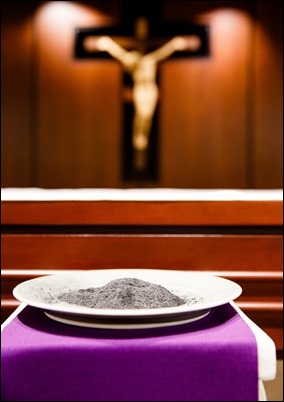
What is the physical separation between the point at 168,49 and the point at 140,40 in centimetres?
25

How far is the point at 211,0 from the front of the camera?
451cm

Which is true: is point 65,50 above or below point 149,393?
above

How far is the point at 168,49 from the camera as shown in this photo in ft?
14.2

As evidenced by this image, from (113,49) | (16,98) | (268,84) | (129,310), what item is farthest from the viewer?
(16,98)

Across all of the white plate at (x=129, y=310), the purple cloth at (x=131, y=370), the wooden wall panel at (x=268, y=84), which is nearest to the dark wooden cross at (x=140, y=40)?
the wooden wall panel at (x=268, y=84)

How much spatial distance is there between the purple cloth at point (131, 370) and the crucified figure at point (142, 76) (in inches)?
151

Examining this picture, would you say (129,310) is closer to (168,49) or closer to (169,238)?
(169,238)

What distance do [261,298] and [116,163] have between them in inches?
113

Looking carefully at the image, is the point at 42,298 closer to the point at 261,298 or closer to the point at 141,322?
the point at 141,322

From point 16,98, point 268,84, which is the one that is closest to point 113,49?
point 16,98

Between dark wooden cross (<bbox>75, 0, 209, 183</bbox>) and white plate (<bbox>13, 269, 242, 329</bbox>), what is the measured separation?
11.8 feet

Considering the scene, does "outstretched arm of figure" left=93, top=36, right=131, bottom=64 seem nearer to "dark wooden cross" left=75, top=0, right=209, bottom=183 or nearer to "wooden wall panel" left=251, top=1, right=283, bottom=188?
"dark wooden cross" left=75, top=0, right=209, bottom=183

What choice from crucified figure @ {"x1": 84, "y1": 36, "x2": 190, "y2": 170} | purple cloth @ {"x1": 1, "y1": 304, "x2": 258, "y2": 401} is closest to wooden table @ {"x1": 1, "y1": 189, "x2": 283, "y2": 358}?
purple cloth @ {"x1": 1, "y1": 304, "x2": 258, "y2": 401}

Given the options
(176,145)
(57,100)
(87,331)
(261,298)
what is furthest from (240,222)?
(57,100)
